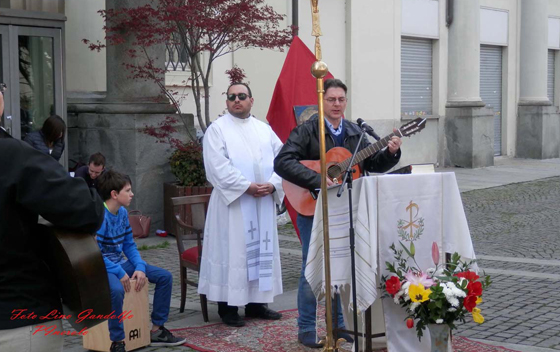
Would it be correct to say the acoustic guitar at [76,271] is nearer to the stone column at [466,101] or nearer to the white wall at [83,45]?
the white wall at [83,45]

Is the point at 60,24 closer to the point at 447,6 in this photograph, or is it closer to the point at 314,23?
the point at 314,23

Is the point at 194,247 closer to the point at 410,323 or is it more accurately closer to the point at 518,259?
the point at 410,323

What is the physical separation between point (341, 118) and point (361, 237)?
1197mm

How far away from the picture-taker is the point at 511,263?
357 inches

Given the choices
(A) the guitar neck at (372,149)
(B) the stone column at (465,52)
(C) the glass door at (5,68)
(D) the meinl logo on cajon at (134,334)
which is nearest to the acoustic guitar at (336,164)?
(A) the guitar neck at (372,149)

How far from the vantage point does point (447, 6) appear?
20.3 m

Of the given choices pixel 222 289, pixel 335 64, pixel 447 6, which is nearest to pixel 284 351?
pixel 222 289

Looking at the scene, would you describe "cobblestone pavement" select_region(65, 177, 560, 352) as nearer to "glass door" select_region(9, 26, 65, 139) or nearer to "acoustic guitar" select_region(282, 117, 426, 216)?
"acoustic guitar" select_region(282, 117, 426, 216)

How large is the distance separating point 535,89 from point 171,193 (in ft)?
47.8

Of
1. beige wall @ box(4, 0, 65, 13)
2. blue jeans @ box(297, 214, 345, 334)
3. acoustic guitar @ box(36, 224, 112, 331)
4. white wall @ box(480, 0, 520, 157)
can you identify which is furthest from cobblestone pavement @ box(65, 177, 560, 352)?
white wall @ box(480, 0, 520, 157)

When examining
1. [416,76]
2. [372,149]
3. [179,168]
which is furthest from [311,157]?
[416,76]

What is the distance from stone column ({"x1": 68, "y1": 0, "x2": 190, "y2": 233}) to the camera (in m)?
11.1

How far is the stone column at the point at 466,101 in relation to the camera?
2003 centimetres

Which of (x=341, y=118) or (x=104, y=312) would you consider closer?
(x=104, y=312)
